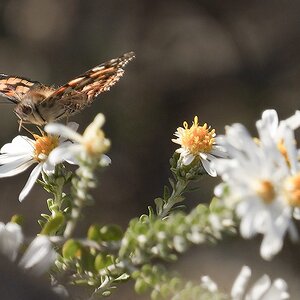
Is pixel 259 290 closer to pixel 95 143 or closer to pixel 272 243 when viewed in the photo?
pixel 272 243

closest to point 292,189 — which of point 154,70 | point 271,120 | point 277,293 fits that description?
point 277,293

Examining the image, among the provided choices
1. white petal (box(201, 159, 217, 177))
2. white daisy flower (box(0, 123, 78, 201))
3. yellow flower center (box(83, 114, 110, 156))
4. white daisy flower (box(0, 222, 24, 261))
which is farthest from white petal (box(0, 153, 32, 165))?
yellow flower center (box(83, 114, 110, 156))

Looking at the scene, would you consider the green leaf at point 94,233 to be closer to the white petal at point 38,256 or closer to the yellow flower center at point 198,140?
the white petal at point 38,256

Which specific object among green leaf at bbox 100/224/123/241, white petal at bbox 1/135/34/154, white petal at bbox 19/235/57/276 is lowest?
white petal at bbox 19/235/57/276

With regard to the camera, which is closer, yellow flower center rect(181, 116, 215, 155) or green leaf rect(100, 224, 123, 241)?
green leaf rect(100, 224, 123, 241)

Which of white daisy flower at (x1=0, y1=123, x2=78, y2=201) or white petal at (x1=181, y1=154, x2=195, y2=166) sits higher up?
white daisy flower at (x1=0, y1=123, x2=78, y2=201)

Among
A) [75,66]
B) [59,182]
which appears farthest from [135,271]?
[75,66]

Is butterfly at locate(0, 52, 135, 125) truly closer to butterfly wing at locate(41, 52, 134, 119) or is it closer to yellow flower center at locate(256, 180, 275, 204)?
butterfly wing at locate(41, 52, 134, 119)

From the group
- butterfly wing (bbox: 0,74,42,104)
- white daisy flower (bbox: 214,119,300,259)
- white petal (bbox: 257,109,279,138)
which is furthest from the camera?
butterfly wing (bbox: 0,74,42,104)
